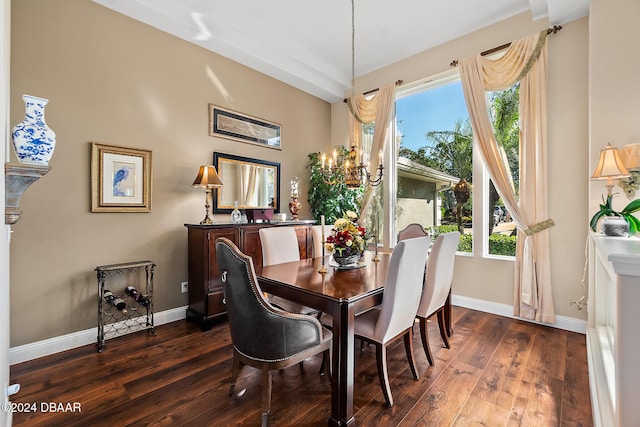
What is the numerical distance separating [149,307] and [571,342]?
13.7 ft

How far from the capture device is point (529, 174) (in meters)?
3.21

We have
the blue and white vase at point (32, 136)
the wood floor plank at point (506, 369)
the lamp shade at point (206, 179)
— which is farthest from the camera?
the lamp shade at point (206, 179)

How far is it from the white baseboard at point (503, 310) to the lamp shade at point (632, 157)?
1.65 meters

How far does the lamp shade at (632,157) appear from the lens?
2.21m

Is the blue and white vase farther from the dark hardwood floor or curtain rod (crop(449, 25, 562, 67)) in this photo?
curtain rod (crop(449, 25, 562, 67))

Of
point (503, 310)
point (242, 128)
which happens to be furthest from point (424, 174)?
point (242, 128)

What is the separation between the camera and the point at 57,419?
5.76 feet

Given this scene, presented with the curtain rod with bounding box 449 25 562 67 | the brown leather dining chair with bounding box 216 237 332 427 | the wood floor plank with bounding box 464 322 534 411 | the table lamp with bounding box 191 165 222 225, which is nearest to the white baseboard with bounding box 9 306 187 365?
the table lamp with bounding box 191 165 222 225

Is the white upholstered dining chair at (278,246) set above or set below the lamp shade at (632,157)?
below

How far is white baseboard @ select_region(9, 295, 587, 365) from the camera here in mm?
2428

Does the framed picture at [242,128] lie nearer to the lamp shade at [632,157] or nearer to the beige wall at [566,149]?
the beige wall at [566,149]

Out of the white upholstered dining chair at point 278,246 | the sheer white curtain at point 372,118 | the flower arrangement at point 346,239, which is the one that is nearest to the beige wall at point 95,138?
the white upholstered dining chair at point 278,246

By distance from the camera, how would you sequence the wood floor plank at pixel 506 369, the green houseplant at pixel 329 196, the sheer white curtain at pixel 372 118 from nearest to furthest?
1. the wood floor plank at pixel 506 369
2. the sheer white curtain at pixel 372 118
3. the green houseplant at pixel 329 196

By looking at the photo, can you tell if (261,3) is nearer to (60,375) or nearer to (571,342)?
(60,375)
